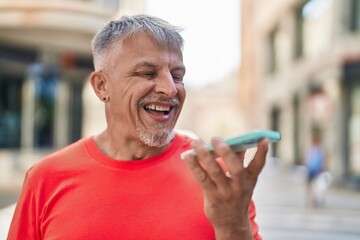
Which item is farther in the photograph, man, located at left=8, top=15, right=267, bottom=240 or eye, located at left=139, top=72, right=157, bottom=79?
eye, located at left=139, top=72, right=157, bottom=79

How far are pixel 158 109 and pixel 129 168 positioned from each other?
25cm

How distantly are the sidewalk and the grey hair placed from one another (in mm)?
6751

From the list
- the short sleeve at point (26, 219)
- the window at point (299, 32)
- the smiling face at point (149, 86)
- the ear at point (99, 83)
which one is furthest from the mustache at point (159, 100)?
the window at point (299, 32)

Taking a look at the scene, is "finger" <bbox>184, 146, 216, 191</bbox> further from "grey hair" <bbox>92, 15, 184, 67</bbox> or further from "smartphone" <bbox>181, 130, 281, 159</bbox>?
"grey hair" <bbox>92, 15, 184, 67</bbox>

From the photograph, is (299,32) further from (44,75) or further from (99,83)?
(99,83)

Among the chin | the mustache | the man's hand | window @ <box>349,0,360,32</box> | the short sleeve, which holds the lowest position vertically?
the short sleeve

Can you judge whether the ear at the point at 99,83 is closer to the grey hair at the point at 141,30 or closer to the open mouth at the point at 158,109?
the grey hair at the point at 141,30

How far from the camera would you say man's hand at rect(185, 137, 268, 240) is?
1458 mm

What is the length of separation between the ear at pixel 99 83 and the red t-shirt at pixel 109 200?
25 centimetres

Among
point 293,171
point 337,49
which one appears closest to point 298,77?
point 293,171

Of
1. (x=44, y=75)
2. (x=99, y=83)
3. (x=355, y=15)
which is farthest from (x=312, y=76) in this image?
(x=99, y=83)

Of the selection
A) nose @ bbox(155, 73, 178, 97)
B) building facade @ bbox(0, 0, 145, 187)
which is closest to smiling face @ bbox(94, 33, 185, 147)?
nose @ bbox(155, 73, 178, 97)

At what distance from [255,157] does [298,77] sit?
73.5 ft

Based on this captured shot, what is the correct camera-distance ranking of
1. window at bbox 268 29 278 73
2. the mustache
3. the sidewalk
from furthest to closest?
window at bbox 268 29 278 73 → the sidewalk → the mustache
